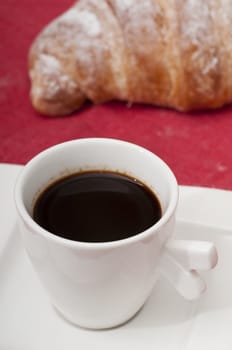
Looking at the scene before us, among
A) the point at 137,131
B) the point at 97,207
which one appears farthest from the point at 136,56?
the point at 97,207

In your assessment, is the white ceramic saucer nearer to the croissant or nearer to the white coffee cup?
the white coffee cup

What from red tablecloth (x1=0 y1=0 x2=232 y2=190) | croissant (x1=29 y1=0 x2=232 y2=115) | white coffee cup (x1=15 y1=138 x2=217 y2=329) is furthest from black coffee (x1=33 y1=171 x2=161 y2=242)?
croissant (x1=29 y1=0 x2=232 y2=115)

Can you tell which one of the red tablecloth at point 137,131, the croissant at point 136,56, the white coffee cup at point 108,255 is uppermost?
the white coffee cup at point 108,255

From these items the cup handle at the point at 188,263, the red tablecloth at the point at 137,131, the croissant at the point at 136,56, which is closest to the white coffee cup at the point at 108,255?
the cup handle at the point at 188,263

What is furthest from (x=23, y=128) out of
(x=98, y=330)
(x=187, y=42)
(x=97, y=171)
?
(x=98, y=330)

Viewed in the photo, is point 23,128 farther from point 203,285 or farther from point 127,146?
point 203,285

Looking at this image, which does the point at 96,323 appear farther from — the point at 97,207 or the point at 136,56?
the point at 136,56

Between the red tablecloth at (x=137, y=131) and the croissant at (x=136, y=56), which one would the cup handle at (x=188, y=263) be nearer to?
the red tablecloth at (x=137, y=131)
